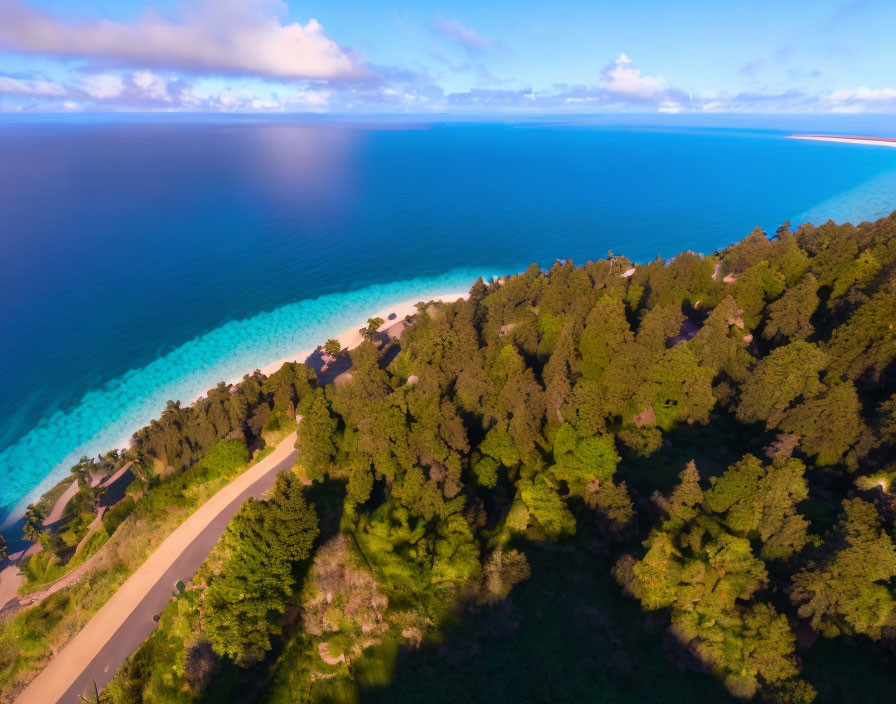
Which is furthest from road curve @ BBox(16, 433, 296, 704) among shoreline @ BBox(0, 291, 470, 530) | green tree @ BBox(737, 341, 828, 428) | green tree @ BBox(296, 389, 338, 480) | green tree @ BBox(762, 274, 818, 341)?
green tree @ BBox(762, 274, 818, 341)

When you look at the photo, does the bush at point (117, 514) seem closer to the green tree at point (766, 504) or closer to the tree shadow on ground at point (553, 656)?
the tree shadow on ground at point (553, 656)

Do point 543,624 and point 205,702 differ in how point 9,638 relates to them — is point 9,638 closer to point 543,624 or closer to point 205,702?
point 205,702

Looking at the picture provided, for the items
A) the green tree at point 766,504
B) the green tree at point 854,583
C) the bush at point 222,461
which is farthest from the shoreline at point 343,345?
the green tree at point 854,583

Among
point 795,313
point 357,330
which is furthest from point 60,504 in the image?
point 795,313

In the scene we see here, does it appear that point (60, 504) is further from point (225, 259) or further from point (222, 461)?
point (225, 259)

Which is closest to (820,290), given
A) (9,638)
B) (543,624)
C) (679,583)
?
(679,583)

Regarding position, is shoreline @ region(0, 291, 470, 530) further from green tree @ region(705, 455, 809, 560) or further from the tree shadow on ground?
green tree @ region(705, 455, 809, 560)

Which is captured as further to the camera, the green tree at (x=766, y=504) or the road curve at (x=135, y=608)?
the road curve at (x=135, y=608)
